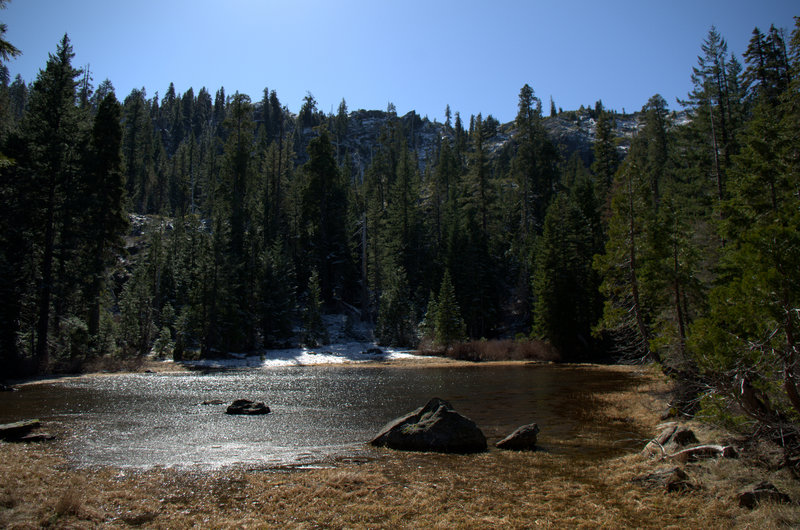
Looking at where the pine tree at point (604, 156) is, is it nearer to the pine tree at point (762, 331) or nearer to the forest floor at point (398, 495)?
the pine tree at point (762, 331)

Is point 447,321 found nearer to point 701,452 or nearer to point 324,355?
point 324,355

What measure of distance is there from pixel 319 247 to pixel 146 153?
213 ft

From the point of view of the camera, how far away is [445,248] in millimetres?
62812

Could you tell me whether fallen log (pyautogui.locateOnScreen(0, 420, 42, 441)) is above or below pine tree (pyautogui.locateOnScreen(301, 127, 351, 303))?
below

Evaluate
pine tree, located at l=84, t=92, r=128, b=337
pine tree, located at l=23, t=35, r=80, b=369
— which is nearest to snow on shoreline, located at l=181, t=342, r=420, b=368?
pine tree, located at l=84, t=92, r=128, b=337

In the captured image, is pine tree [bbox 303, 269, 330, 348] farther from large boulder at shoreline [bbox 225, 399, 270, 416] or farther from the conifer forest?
large boulder at shoreline [bbox 225, 399, 270, 416]

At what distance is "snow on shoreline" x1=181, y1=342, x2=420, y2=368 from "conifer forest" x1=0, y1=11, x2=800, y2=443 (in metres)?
2.46

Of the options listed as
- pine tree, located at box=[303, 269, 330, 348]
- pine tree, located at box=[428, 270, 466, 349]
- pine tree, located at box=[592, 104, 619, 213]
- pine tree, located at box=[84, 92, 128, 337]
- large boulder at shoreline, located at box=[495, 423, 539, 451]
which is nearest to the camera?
large boulder at shoreline, located at box=[495, 423, 539, 451]

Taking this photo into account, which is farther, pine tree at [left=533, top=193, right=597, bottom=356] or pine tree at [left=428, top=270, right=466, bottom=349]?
pine tree at [left=428, top=270, right=466, bottom=349]

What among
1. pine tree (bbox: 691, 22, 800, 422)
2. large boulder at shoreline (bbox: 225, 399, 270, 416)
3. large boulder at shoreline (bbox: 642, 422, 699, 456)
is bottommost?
large boulder at shoreline (bbox: 225, 399, 270, 416)

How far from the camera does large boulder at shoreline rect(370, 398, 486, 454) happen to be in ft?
39.0

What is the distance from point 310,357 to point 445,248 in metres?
26.0

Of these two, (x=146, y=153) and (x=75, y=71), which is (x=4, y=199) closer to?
(x=75, y=71)

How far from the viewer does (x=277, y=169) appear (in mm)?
71688
